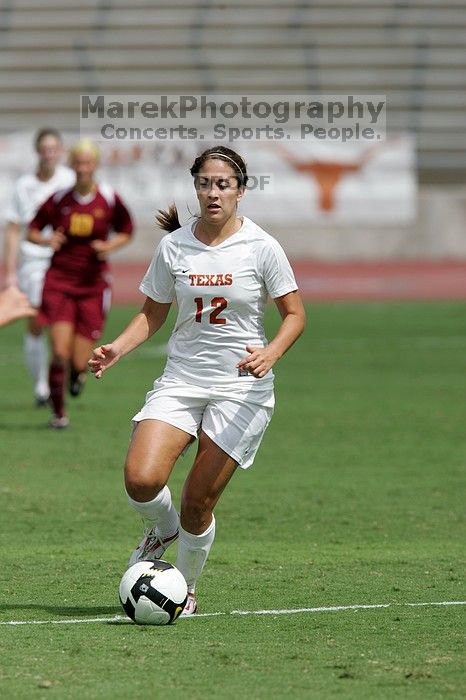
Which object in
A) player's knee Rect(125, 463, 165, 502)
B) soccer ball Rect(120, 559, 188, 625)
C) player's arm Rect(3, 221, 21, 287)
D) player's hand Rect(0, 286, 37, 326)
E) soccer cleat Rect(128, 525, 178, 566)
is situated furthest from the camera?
player's arm Rect(3, 221, 21, 287)

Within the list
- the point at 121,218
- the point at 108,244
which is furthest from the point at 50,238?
the point at 121,218

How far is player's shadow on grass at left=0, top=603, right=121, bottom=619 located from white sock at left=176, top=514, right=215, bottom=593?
354mm

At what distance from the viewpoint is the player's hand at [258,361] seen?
19.4ft

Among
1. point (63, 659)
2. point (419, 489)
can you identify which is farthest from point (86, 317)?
point (63, 659)

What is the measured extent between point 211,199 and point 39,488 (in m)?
3.91

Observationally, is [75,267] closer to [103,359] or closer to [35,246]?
[35,246]

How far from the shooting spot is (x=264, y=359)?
5949mm

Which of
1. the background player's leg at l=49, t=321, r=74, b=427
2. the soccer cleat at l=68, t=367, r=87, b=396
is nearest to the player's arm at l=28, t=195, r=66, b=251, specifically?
the background player's leg at l=49, t=321, r=74, b=427

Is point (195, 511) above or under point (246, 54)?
under

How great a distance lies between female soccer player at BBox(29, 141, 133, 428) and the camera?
1186 cm

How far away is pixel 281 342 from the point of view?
20.0 ft

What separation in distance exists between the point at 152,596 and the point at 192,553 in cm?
45

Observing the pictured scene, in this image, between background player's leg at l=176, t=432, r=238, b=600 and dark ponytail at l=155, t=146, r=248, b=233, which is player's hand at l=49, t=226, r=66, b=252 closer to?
dark ponytail at l=155, t=146, r=248, b=233

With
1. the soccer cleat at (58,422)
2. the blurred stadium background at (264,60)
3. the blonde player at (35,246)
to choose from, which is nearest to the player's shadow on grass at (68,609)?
the soccer cleat at (58,422)
